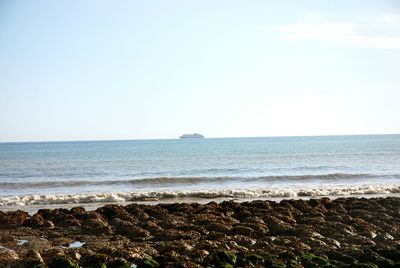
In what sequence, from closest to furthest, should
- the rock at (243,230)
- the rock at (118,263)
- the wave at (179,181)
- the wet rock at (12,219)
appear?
1. the rock at (118,263)
2. the rock at (243,230)
3. the wet rock at (12,219)
4. the wave at (179,181)

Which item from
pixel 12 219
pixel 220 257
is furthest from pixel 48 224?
pixel 220 257

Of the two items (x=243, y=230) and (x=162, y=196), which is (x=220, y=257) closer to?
(x=243, y=230)

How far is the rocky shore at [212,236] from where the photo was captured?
1064 centimetres

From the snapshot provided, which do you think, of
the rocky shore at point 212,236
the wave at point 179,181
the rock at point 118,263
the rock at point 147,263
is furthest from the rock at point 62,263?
the wave at point 179,181

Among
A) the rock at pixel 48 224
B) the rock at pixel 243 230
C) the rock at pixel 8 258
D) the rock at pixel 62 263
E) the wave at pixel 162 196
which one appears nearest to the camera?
the rock at pixel 62 263

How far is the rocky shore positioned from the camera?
10.6 m

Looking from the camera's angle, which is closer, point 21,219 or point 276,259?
point 276,259

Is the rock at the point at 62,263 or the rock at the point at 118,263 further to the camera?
the rock at the point at 118,263

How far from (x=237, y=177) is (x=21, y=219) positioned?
2632cm

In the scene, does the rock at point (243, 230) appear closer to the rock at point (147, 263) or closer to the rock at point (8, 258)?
the rock at point (147, 263)

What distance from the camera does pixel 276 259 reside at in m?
10.7

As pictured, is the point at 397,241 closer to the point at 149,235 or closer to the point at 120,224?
the point at 149,235

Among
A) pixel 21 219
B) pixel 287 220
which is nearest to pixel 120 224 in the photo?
pixel 21 219

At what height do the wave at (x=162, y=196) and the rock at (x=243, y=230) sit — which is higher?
the rock at (x=243, y=230)
